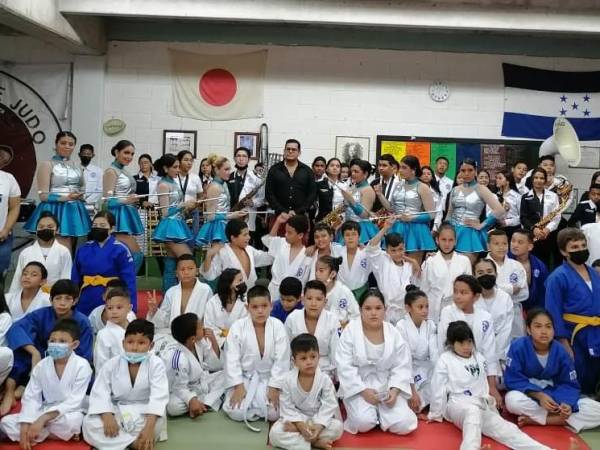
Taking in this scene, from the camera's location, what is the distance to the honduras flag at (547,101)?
8438 millimetres

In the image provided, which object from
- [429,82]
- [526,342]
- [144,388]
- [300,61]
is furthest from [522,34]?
[144,388]

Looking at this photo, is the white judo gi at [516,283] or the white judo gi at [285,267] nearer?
the white judo gi at [516,283]

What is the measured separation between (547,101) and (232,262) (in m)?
5.61

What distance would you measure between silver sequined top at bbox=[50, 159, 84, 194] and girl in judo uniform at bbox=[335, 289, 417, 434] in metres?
3.01

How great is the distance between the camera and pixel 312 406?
3492 millimetres

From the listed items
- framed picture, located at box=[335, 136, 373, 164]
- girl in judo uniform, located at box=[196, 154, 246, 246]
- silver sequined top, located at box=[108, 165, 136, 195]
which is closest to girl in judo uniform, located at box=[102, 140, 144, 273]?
silver sequined top, located at box=[108, 165, 136, 195]

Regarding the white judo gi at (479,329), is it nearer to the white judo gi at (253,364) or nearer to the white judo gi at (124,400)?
the white judo gi at (253,364)

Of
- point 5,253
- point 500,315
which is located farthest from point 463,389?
point 5,253

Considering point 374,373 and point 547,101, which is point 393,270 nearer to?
point 374,373

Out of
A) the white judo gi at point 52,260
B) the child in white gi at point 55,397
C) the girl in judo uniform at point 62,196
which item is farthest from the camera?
the girl in judo uniform at point 62,196

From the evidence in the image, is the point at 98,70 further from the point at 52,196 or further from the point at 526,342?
the point at 526,342

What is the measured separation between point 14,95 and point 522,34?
6880mm

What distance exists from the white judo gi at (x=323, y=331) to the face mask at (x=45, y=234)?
198 centimetres

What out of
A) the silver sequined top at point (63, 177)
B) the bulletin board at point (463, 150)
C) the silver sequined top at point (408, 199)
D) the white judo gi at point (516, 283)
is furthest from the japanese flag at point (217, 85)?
the white judo gi at point (516, 283)
